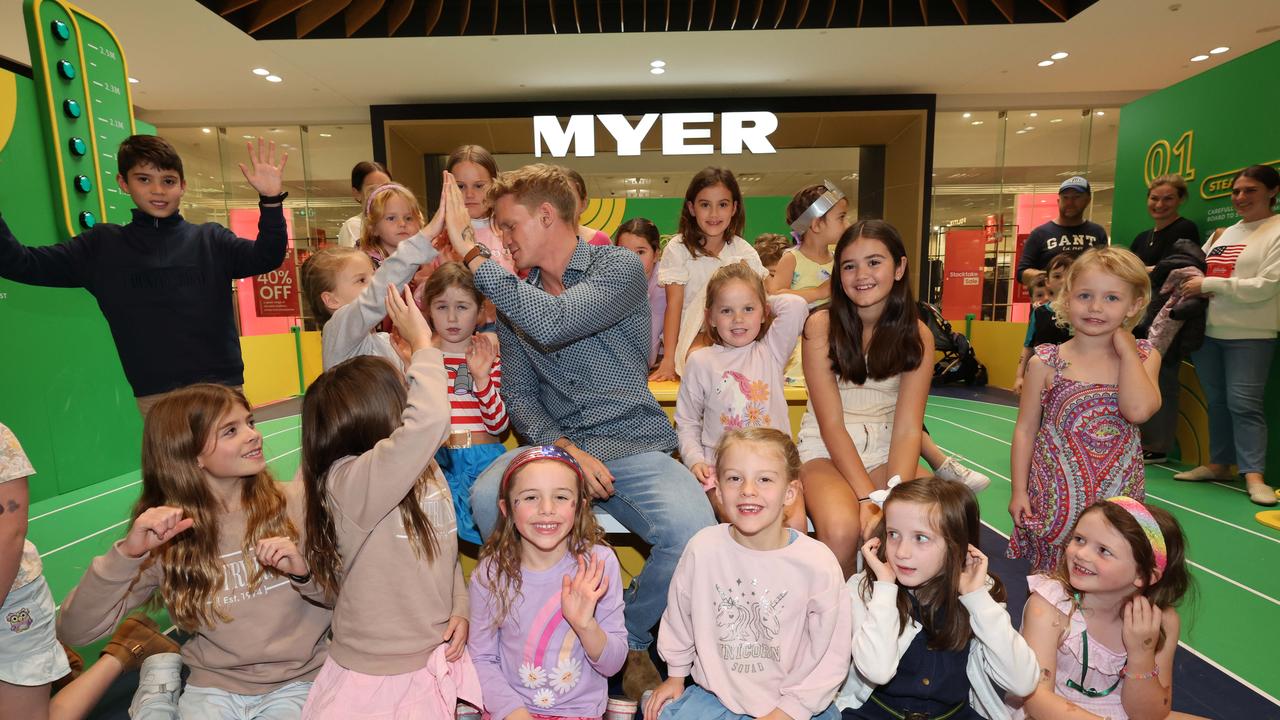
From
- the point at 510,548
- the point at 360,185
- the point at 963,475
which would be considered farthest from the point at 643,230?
the point at 510,548

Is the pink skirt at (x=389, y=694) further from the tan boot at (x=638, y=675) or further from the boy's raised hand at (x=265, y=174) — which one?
the boy's raised hand at (x=265, y=174)

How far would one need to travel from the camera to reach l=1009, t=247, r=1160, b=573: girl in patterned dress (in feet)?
7.05

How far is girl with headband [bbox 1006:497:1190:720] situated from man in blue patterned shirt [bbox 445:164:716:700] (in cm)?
96

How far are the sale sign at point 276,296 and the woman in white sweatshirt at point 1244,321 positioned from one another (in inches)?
386

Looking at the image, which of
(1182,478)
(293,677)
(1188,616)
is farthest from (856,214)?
(293,677)

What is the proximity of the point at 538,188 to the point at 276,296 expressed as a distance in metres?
8.50

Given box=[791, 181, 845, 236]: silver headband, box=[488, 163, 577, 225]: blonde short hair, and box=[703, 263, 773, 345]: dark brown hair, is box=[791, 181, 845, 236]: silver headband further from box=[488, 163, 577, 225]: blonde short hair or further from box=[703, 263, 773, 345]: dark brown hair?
box=[488, 163, 577, 225]: blonde short hair

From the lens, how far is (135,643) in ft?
7.05

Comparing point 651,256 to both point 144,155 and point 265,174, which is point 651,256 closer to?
point 265,174

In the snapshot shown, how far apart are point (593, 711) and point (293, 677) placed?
2.76ft

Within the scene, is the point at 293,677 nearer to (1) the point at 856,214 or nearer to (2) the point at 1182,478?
(2) the point at 1182,478

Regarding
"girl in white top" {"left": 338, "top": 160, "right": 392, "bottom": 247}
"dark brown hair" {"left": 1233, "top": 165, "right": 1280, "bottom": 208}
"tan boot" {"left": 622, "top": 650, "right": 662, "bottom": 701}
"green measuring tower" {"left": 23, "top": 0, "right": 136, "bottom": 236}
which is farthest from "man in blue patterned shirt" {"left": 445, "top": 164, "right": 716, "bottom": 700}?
"dark brown hair" {"left": 1233, "top": 165, "right": 1280, "bottom": 208}

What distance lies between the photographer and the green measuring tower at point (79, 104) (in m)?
3.48

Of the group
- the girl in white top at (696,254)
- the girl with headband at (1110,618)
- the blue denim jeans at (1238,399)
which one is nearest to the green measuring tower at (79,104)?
the girl in white top at (696,254)
